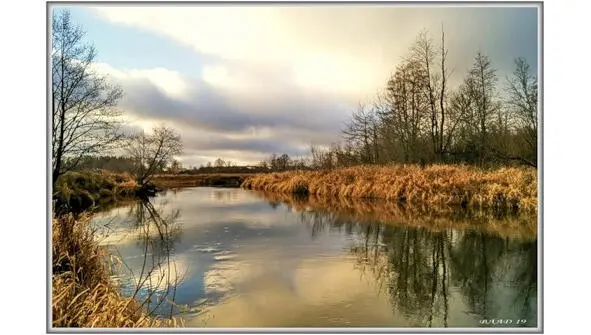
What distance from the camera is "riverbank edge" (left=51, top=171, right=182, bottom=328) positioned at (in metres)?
3.39

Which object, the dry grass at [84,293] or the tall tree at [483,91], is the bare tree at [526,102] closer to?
the tall tree at [483,91]

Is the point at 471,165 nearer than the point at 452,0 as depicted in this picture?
No

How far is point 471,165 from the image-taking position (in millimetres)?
5926

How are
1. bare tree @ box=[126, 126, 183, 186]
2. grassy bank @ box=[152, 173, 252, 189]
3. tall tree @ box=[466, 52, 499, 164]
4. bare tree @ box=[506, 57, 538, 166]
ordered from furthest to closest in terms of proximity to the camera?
grassy bank @ box=[152, 173, 252, 189]
bare tree @ box=[126, 126, 183, 186]
tall tree @ box=[466, 52, 499, 164]
bare tree @ box=[506, 57, 538, 166]

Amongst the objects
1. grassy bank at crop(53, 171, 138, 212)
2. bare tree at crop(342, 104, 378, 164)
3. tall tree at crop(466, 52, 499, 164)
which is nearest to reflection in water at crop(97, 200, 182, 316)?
grassy bank at crop(53, 171, 138, 212)

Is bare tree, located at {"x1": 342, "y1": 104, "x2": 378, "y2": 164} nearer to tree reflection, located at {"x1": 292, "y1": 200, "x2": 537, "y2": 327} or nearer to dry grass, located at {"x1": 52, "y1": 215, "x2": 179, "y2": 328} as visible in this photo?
tree reflection, located at {"x1": 292, "y1": 200, "x2": 537, "y2": 327}

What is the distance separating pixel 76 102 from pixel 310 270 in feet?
9.50

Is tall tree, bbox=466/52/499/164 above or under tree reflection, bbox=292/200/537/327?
above

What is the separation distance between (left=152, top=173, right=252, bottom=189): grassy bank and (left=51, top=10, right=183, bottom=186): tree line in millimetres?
352

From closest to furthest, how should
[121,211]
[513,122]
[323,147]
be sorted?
[513,122] → [323,147] → [121,211]

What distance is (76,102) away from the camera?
15.2ft

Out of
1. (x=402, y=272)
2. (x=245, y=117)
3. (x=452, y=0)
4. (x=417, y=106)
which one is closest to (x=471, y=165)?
(x=417, y=106)
